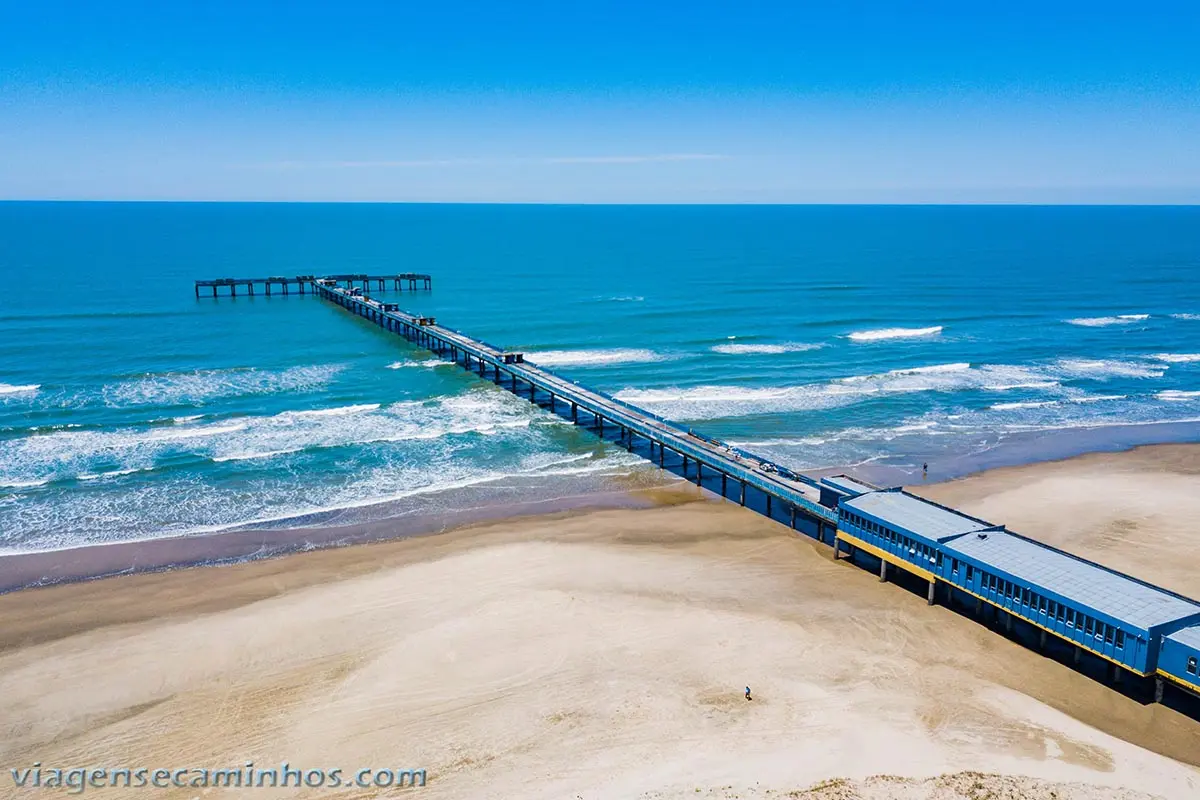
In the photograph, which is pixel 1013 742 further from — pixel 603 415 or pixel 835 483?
pixel 603 415

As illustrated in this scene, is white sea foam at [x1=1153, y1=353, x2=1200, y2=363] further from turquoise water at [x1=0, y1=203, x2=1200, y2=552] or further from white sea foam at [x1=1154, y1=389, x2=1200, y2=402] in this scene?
white sea foam at [x1=1154, y1=389, x2=1200, y2=402]

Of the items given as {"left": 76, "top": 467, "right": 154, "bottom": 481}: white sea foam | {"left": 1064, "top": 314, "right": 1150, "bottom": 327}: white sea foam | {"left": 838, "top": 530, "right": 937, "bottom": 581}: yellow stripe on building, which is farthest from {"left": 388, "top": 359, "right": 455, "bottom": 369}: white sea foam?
{"left": 1064, "top": 314, "right": 1150, "bottom": 327}: white sea foam

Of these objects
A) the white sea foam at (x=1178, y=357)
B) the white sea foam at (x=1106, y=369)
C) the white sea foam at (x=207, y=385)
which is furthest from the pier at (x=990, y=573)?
the white sea foam at (x=1178, y=357)

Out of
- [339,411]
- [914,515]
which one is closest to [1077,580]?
[914,515]

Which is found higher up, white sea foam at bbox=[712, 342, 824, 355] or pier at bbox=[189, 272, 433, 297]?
pier at bbox=[189, 272, 433, 297]

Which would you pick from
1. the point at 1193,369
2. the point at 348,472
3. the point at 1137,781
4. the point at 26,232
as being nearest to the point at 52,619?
the point at 348,472

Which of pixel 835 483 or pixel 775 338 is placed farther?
pixel 775 338

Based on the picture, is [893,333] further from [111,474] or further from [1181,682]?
[111,474]
